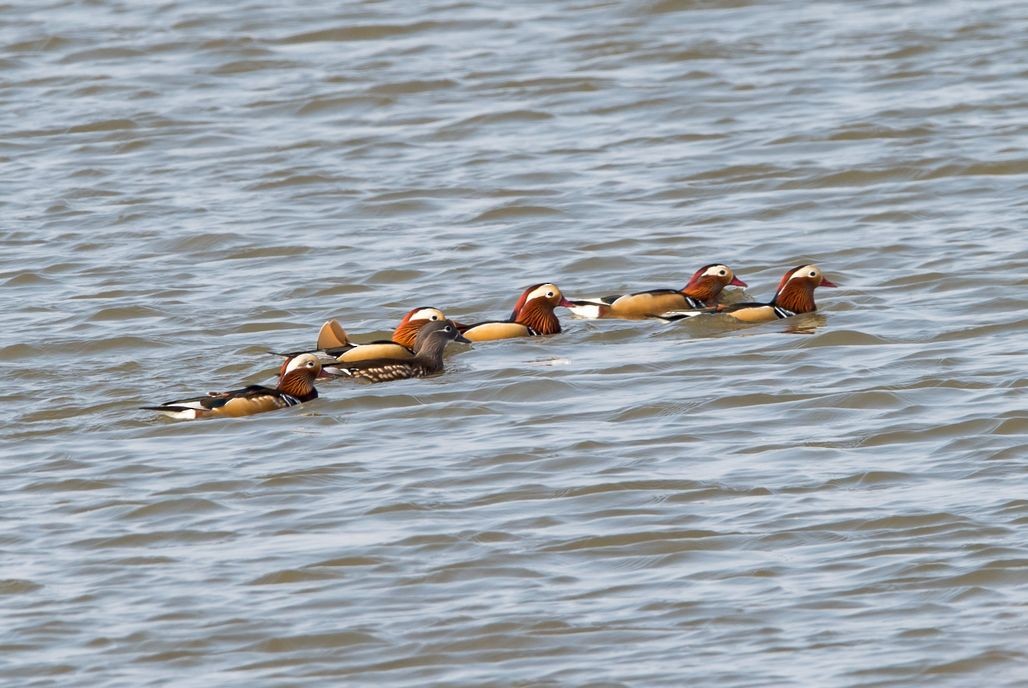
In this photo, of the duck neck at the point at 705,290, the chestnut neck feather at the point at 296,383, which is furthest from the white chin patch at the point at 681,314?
the chestnut neck feather at the point at 296,383

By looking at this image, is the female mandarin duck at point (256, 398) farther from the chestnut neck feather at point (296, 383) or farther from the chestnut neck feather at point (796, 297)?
the chestnut neck feather at point (796, 297)

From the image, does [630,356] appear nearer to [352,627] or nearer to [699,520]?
[699,520]

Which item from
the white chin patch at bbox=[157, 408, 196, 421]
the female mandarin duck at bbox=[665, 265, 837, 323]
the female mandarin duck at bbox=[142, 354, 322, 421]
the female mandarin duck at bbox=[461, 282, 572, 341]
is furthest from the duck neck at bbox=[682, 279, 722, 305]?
the white chin patch at bbox=[157, 408, 196, 421]

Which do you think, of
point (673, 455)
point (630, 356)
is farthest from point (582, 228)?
point (673, 455)

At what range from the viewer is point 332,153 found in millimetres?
20453

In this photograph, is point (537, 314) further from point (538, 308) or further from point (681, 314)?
point (681, 314)

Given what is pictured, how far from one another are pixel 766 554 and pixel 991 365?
3.71m

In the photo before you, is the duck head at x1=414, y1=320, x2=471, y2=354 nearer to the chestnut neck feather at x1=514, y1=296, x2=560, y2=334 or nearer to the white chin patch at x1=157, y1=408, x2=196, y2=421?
the chestnut neck feather at x1=514, y1=296, x2=560, y2=334

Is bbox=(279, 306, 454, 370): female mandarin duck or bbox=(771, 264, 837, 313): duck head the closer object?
bbox=(279, 306, 454, 370): female mandarin duck

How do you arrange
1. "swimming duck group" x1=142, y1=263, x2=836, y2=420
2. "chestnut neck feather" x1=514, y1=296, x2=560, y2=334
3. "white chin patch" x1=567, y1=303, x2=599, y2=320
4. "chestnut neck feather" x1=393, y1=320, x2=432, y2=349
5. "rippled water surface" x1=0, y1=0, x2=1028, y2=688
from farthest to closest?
"white chin patch" x1=567, y1=303, x2=599, y2=320, "chestnut neck feather" x1=514, y1=296, x2=560, y2=334, "chestnut neck feather" x1=393, y1=320, x2=432, y2=349, "swimming duck group" x1=142, y1=263, x2=836, y2=420, "rippled water surface" x1=0, y1=0, x2=1028, y2=688

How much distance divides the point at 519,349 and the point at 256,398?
2.39 m

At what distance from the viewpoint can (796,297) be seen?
14320 millimetres

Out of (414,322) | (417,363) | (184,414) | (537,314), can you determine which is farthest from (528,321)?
(184,414)

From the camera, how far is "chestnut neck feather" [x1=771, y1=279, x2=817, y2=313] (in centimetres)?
1428
